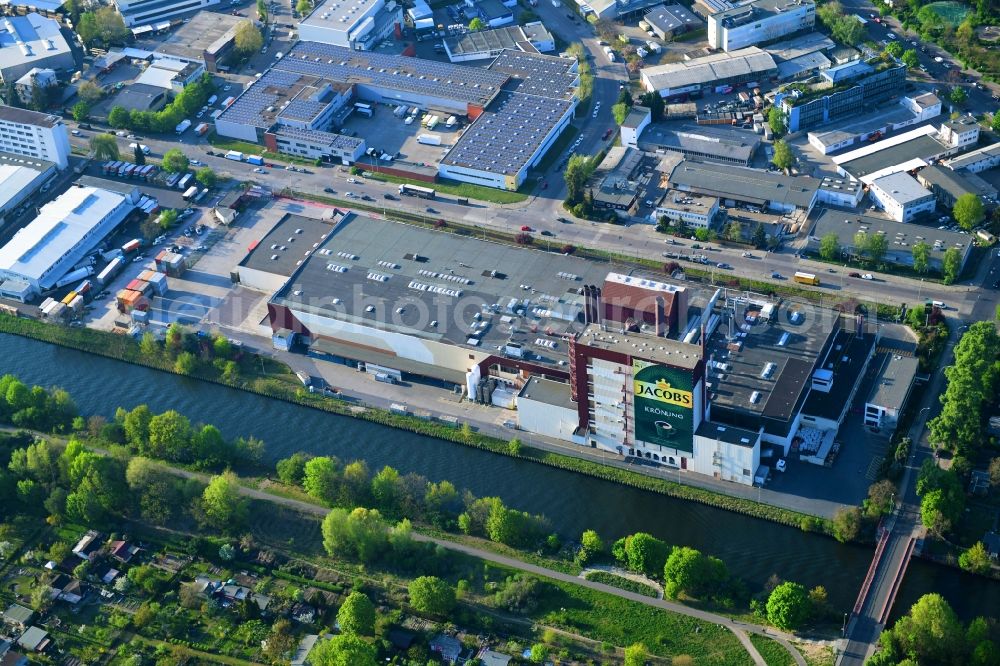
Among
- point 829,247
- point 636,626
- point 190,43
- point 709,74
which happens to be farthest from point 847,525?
point 190,43

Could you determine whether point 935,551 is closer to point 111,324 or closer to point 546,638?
point 546,638

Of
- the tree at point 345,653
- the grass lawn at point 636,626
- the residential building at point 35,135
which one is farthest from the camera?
the residential building at point 35,135

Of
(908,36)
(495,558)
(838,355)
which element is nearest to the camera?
(495,558)

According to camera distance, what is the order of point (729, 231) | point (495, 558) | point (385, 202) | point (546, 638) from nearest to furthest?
point (546, 638), point (495, 558), point (729, 231), point (385, 202)

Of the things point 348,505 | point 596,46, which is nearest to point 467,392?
point 348,505

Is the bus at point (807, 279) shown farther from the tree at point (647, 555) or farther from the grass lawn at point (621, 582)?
the grass lawn at point (621, 582)

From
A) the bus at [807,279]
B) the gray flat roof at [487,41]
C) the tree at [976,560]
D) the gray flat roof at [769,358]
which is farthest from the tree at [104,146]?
the tree at [976,560]
